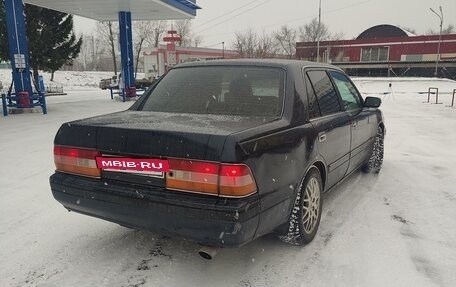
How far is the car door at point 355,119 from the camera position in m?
4.32

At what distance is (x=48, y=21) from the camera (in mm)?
25016

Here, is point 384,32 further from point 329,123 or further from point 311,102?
point 311,102

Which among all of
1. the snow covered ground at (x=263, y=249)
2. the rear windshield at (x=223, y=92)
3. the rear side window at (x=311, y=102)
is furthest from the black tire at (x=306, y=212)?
the rear windshield at (x=223, y=92)

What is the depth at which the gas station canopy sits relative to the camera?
16.5 m

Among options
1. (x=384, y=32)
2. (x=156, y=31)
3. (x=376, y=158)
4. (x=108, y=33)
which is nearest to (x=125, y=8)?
(x=376, y=158)

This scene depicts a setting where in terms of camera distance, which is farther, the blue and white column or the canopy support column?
the canopy support column

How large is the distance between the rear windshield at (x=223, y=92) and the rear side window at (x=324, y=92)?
19.8 inches

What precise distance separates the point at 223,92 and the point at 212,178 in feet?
3.85

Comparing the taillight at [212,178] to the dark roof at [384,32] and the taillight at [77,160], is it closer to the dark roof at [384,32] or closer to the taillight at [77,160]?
the taillight at [77,160]

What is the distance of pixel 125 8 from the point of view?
59.7ft

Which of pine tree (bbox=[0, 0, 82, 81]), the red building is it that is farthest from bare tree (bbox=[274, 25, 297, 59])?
pine tree (bbox=[0, 0, 82, 81])

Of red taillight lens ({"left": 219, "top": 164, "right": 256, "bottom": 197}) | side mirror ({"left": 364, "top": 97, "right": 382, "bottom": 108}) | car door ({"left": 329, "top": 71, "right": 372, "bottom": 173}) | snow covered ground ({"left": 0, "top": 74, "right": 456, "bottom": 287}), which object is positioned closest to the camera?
red taillight lens ({"left": 219, "top": 164, "right": 256, "bottom": 197})

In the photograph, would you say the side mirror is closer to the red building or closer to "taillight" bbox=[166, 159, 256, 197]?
"taillight" bbox=[166, 159, 256, 197]

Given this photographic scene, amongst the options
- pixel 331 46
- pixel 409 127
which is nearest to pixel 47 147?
pixel 409 127
